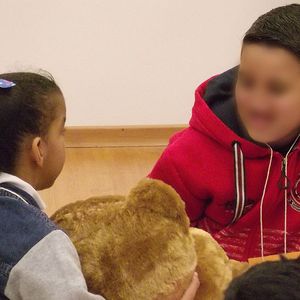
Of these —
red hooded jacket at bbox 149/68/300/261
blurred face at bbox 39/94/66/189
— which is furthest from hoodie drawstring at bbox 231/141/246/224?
blurred face at bbox 39/94/66/189

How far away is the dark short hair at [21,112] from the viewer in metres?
0.94

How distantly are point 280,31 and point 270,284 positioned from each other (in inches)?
22.3

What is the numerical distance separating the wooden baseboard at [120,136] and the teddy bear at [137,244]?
62.6 inches

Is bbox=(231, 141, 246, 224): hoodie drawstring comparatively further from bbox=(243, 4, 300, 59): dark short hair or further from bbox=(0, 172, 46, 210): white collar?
bbox=(0, 172, 46, 210): white collar

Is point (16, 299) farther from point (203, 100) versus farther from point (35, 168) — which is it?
point (203, 100)

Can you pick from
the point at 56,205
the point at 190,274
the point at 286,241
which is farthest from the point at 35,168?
the point at 56,205

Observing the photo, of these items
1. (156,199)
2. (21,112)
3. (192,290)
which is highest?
(21,112)

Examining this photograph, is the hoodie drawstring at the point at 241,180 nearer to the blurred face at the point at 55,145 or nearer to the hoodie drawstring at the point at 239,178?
the hoodie drawstring at the point at 239,178

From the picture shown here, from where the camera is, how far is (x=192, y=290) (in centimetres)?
97

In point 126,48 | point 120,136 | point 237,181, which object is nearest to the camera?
point 237,181

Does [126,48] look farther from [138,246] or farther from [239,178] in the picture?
[138,246]

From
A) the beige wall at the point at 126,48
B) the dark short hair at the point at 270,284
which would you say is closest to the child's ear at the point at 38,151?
the dark short hair at the point at 270,284

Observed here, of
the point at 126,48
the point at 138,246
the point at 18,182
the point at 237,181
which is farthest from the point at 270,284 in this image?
the point at 126,48

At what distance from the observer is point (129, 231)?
Answer: 92 cm
